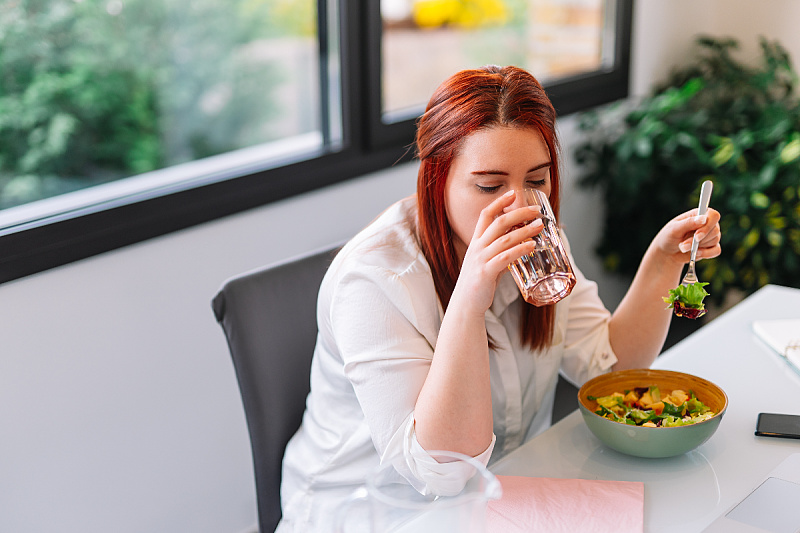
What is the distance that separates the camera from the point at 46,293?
157 cm

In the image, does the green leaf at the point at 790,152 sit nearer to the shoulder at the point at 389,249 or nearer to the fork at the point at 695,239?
the fork at the point at 695,239

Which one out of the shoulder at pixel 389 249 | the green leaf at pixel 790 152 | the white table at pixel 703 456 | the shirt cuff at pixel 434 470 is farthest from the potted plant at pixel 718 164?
the shirt cuff at pixel 434 470

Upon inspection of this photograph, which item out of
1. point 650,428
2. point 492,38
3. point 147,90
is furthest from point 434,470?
point 492,38

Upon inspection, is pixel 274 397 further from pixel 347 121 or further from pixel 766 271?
pixel 766 271

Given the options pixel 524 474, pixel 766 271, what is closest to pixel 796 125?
pixel 766 271

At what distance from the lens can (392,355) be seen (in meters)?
1.09

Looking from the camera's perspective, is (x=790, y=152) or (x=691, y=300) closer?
(x=691, y=300)

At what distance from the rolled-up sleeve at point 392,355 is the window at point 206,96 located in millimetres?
730

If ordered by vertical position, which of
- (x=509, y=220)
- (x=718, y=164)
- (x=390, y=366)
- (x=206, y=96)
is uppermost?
(x=509, y=220)

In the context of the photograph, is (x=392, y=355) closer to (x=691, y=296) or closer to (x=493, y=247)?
(x=493, y=247)

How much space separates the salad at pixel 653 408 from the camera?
109 centimetres

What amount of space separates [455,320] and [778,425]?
1.67 feet

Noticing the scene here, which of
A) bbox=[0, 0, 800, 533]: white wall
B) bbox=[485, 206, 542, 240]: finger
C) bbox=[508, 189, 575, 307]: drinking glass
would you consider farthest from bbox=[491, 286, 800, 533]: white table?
bbox=[0, 0, 800, 533]: white wall

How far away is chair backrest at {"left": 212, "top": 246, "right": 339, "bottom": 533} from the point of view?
1222 millimetres
